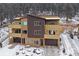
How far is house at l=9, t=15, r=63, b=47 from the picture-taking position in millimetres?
2980

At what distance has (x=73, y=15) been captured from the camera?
9.81 ft

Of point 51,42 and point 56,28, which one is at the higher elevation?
point 56,28

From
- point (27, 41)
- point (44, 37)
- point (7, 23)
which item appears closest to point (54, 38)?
point (44, 37)

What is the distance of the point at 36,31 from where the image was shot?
3.00m

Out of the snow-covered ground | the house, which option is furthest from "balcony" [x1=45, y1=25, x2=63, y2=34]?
the snow-covered ground

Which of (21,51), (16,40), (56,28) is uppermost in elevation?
(56,28)

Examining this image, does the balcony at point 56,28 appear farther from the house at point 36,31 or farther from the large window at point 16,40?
the large window at point 16,40

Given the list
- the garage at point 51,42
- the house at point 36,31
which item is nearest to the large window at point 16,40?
the house at point 36,31

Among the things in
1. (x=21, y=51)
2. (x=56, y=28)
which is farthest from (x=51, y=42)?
(x=21, y=51)

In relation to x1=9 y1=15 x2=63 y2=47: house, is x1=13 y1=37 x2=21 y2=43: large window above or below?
below

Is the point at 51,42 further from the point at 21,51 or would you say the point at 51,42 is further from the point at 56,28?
the point at 21,51

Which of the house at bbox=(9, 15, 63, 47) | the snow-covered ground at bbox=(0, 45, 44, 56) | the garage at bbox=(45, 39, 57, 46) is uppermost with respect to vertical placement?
the house at bbox=(9, 15, 63, 47)

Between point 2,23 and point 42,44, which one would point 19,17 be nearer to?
point 2,23

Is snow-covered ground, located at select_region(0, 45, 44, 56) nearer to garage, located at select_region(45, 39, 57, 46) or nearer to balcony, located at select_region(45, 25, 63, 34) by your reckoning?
garage, located at select_region(45, 39, 57, 46)
